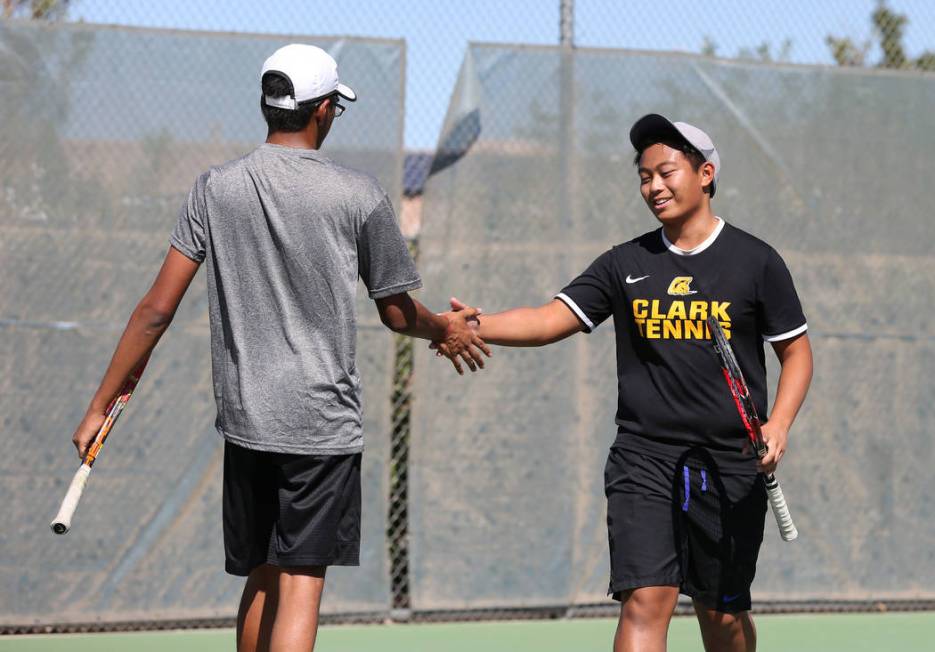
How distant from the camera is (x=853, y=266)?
21.4ft

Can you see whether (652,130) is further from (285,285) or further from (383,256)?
(285,285)

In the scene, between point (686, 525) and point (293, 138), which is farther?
point (686, 525)

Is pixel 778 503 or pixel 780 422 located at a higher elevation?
pixel 780 422

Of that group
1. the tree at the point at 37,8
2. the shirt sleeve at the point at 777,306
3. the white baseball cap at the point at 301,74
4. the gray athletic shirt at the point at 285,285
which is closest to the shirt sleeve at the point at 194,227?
the gray athletic shirt at the point at 285,285

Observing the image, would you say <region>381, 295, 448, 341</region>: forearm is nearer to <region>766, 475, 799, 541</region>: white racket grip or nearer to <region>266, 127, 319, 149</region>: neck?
<region>266, 127, 319, 149</region>: neck

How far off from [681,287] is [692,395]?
1.07 feet

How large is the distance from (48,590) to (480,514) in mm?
1967

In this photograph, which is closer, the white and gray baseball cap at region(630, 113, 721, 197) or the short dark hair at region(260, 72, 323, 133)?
the short dark hair at region(260, 72, 323, 133)

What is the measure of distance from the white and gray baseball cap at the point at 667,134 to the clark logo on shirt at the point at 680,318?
46 centimetres

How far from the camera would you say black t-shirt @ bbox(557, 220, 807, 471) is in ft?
12.9

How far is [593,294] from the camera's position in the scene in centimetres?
423

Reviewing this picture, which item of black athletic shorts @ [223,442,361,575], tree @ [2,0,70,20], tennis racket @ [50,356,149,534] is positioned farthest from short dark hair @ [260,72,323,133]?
tree @ [2,0,70,20]

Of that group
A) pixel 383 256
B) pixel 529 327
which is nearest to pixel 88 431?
pixel 383 256

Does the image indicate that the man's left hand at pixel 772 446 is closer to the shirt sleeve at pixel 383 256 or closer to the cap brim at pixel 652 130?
the cap brim at pixel 652 130
